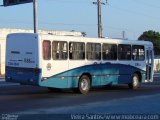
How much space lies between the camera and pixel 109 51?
2534 centimetres

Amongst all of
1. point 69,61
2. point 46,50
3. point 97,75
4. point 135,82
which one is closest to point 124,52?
point 135,82

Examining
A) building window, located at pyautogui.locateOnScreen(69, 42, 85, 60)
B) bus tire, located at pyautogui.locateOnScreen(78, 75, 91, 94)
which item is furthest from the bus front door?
building window, located at pyautogui.locateOnScreen(69, 42, 85, 60)

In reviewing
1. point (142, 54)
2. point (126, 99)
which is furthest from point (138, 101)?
point (142, 54)

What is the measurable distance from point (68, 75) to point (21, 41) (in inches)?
108

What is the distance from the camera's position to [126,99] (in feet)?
67.6

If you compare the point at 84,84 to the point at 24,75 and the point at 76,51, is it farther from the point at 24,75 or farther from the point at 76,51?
the point at 24,75

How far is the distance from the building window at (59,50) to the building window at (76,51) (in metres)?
0.36

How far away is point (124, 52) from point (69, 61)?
15.9 ft

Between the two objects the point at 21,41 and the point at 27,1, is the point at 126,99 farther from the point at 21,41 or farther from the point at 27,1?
the point at 27,1

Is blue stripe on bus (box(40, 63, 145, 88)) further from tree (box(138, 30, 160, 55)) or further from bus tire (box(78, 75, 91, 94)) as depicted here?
tree (box(138, 30, 160, 55))

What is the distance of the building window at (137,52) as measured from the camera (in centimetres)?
2728

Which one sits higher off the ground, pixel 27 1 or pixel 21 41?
pixel 27 1

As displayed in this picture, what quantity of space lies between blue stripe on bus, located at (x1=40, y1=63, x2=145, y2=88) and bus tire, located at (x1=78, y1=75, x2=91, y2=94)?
27 cm

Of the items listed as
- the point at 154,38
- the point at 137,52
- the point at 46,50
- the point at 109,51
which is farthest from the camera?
the point at 154,38
